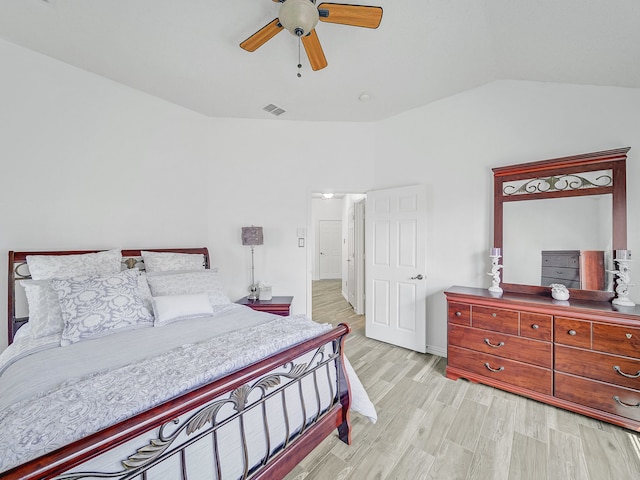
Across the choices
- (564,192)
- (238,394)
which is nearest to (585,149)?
(564,192)

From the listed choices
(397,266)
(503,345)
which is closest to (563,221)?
(503,345)

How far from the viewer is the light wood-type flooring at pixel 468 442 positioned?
5.37 ft

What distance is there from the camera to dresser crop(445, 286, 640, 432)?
77.0 inches

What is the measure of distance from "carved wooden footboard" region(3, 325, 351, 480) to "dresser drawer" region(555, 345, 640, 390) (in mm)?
1808

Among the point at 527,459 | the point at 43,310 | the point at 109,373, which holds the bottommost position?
the point at 527,459

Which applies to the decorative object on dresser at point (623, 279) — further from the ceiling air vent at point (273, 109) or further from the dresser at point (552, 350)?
the ceiling air vent at point (273, 109)

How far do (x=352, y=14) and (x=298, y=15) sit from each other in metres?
0.33

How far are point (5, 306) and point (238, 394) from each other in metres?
2.45

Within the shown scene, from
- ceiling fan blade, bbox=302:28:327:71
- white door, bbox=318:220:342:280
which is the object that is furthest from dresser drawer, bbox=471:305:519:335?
white door, bbox=318:220:342:280

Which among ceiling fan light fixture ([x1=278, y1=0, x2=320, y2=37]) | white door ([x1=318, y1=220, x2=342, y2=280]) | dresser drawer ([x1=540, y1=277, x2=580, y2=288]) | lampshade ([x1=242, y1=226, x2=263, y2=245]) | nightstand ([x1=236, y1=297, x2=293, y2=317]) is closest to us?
ceiling fan light fixture ([x1=278, y1=0, x2=320, y2=37])

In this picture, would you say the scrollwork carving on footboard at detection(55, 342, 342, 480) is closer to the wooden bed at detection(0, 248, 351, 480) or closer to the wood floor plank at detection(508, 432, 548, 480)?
the wooden bed at detection(0, 248, 351, 480)

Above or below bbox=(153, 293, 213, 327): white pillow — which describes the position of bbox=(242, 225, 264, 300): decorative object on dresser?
above

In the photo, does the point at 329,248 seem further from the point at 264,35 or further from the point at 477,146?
the point at 264,35

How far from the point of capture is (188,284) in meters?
2.45
